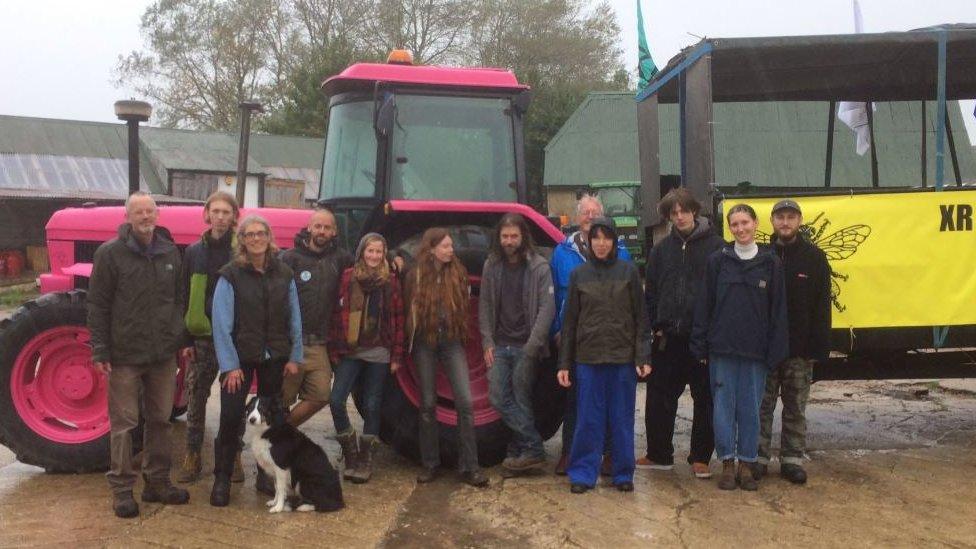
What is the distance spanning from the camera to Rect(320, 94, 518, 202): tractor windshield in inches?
223

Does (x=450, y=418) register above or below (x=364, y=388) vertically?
below

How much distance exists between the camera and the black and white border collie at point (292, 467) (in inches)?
183

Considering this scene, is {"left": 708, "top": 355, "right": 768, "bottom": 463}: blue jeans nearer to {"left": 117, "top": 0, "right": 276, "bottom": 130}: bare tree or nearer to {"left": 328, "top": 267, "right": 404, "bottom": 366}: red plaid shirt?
{"left": 328, "top": 267, "right": 404, "bottom": 366}: red plaid shirt

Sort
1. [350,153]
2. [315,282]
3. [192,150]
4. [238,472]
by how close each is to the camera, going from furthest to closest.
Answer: [192,150] → [350,153] → [238,472] → [315,282]

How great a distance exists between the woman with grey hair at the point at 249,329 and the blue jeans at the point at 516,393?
1.17 metres

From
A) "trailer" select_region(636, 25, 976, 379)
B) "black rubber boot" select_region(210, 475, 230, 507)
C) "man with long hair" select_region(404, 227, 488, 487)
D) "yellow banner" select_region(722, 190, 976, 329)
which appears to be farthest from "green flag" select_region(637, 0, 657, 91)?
"black rubber boot" select_region(210, 475, 230, 507)

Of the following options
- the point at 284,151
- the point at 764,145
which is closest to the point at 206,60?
the point at 284,151

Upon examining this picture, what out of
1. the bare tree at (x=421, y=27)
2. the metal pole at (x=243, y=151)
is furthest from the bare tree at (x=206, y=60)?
the metal pole at (x=243, y=151)

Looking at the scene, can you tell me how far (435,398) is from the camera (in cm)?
526

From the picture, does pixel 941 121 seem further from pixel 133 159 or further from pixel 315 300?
pixel 133 159

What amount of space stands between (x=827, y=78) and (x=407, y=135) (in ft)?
11.2

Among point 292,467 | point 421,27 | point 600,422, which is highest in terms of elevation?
point 421,27

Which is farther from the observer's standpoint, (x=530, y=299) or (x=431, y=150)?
(x=431, y=150)

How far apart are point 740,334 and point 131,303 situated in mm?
3250
